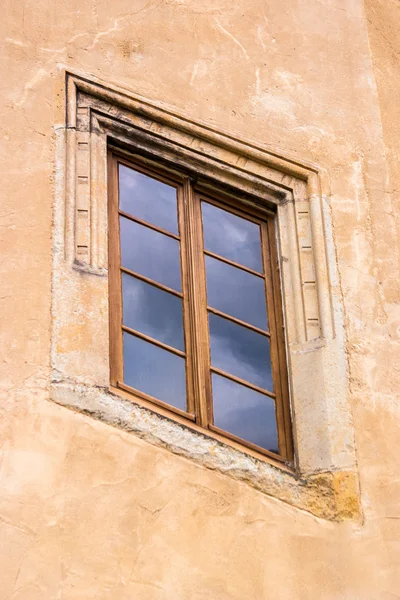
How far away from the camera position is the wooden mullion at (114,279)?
5.20 metres

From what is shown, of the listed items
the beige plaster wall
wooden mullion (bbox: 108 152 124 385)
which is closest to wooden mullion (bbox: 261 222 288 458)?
the beige plaster wall

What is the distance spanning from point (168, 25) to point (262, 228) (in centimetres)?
104

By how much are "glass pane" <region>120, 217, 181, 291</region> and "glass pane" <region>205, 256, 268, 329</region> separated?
16 cm

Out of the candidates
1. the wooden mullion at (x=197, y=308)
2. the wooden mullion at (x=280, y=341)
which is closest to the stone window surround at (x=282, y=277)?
the wooden mullion at (x=280, y=341)

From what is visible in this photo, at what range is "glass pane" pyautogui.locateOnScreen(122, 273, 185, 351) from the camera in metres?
5.36

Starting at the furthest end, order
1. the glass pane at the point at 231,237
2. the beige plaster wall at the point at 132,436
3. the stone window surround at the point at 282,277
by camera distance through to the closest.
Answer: the glass pane at the point at 231,237
the stone window surround at the point at 282,277
the beige plaster wall at the point at 132,436

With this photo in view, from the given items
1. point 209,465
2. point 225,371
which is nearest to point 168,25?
point 225,371

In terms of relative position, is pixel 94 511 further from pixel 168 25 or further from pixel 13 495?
pixel 168 25

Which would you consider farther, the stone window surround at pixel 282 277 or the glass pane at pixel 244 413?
the glass pane at pixel 244 413

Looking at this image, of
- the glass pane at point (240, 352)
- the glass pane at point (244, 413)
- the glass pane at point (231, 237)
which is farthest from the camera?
the glass pane at point (231, 237)

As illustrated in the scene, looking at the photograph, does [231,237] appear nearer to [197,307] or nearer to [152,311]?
[197,307]

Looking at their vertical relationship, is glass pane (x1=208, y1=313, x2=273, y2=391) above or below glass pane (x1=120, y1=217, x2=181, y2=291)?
below

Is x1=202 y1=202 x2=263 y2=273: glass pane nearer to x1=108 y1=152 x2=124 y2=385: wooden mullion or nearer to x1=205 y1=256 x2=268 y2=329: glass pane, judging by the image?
x1=205 y1=256 x2=268 y2=329: glass pane

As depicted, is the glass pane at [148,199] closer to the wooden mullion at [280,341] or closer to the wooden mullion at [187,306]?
the wooden mullion at [187,306]
